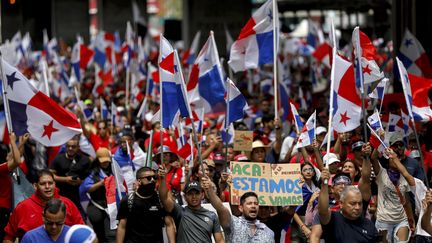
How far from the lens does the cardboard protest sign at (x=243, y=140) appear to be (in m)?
16.1

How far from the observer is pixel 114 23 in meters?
47.5

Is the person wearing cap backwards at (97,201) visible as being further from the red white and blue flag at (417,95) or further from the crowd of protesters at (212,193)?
the red white and blue flag at (417,95)

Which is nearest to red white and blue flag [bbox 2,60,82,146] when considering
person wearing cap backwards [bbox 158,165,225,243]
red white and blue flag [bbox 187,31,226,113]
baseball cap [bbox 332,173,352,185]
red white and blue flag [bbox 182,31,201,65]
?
person wearing cap backwards [bbox 158,165,225,243]

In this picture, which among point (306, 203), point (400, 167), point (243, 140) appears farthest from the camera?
point (243, 140)

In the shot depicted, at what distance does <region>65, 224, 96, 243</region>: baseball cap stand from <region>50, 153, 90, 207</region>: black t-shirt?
295 inches

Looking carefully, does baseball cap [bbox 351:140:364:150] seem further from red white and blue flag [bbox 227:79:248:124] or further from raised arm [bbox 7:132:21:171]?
raised arm [bbox 7:132:21:171]

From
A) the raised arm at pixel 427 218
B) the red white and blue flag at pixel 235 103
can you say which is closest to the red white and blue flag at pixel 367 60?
the red white and blue flag at pixel 235 103

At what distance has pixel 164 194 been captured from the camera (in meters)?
12.3

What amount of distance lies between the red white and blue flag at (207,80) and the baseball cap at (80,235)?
26.3 feet

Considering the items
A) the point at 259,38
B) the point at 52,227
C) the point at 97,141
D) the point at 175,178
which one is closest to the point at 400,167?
the point at 175,178

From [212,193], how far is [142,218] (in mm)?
786

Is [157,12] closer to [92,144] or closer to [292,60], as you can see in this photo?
[292,60]

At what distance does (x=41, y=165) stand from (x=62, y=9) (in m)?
32.7

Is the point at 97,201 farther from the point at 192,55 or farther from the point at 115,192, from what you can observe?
the point at 192,55
